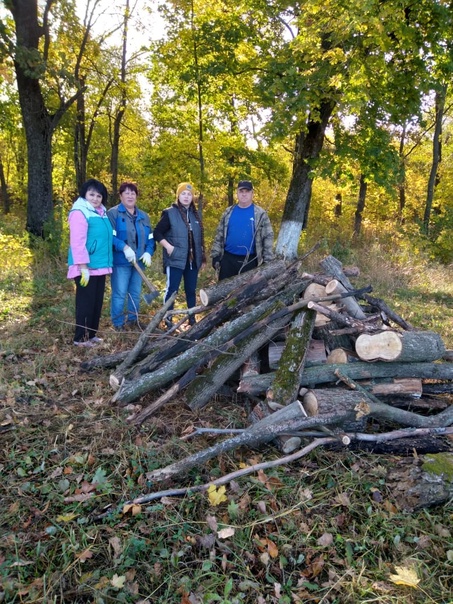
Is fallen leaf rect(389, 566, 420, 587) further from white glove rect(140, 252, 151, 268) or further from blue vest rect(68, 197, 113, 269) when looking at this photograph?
white glove rect(140, 252, 151, 268)

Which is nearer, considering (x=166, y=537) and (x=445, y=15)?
(x=166, y=537)

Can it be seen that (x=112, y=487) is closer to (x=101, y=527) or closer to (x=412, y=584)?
(x=101, y=527)

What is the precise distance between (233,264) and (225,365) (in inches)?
81.1

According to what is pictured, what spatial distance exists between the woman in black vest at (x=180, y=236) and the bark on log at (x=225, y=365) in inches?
56.1

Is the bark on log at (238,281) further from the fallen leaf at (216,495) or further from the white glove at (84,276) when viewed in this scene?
the fallen leaf at (216,495)

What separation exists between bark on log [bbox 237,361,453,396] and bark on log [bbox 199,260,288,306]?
4.39 ft

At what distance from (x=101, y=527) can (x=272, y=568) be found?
1.11 metres

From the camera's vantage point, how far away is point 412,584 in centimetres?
212

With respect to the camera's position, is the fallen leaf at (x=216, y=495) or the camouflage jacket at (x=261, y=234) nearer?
the fallen leaf at (x=216, y=495)

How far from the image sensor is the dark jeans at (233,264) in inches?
215

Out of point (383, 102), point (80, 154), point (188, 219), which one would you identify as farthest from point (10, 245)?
point (80, 154)

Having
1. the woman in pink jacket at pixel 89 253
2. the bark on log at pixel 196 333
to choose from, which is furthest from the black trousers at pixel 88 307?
the bark on log at pixel 196 333

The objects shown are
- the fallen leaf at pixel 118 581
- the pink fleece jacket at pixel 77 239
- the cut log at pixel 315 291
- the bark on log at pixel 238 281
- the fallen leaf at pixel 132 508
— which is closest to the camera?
the fallen leaf at pixel 118 581

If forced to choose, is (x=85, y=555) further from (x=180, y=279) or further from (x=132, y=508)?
(x=180, y=279)
